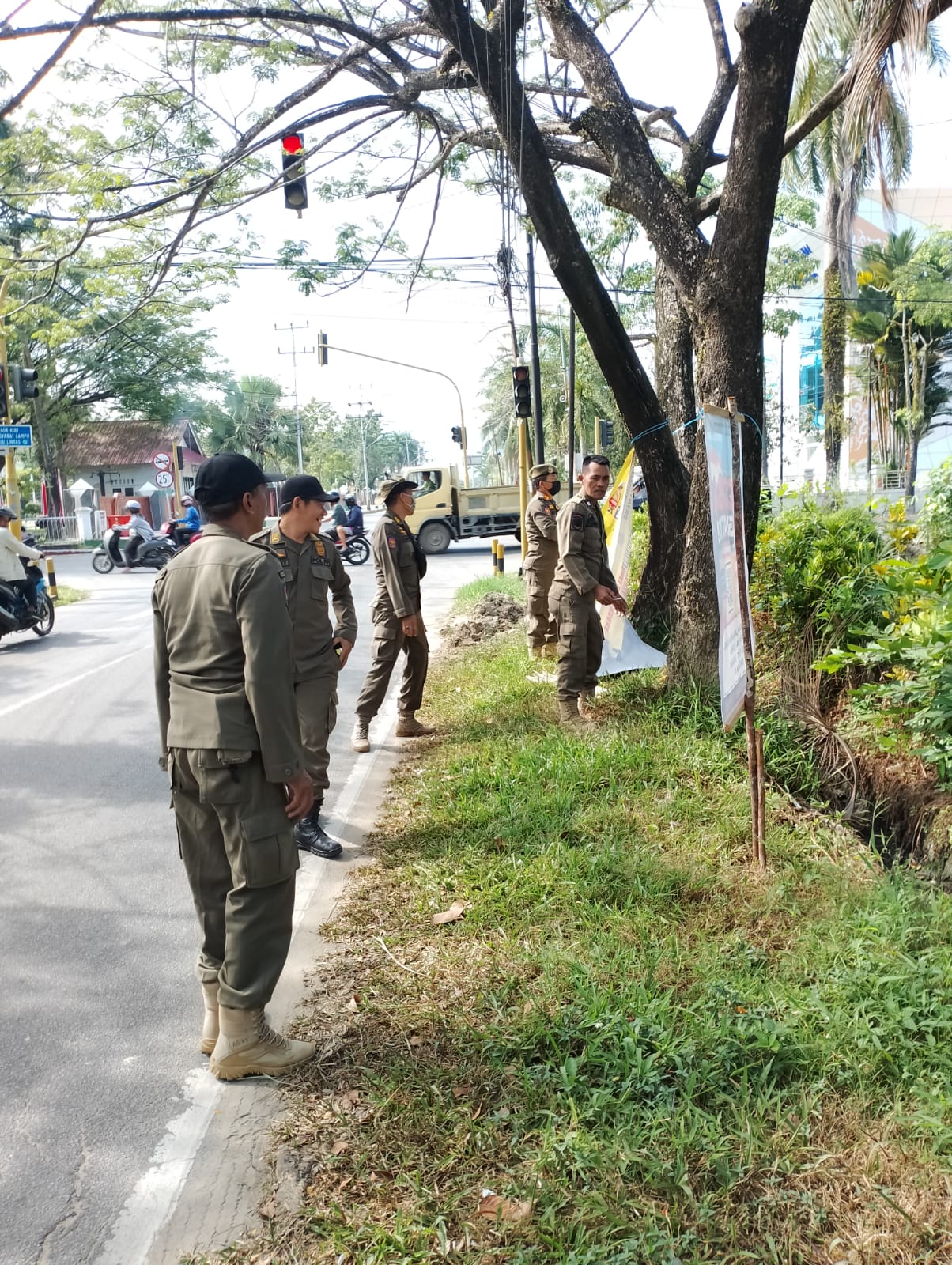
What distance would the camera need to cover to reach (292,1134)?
2891 millimetres

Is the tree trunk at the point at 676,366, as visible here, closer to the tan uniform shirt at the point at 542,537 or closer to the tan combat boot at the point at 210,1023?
the tan uniform shirt at the point at 542,537

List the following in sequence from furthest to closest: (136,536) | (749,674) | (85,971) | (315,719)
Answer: (136,536) < (315,719) < (749,674) < (85,971)

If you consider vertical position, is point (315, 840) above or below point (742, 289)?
below

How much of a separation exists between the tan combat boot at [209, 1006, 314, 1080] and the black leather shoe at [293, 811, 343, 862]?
1.90 m

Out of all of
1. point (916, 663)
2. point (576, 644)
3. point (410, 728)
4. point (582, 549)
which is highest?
point (582, 549)

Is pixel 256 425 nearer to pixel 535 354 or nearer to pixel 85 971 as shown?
pixel 535 354

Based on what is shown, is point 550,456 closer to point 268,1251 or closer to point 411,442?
point 268,1251

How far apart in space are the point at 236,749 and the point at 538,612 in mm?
7059

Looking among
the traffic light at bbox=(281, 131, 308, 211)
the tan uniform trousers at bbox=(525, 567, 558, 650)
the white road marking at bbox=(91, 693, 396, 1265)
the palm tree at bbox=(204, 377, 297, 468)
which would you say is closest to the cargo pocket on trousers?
the white road marking at bbox=(91, 693, 396, 1265)

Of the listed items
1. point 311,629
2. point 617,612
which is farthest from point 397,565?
point 311,629

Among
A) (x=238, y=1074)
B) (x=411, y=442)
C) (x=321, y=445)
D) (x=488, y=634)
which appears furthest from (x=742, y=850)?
(x=411, y=442)

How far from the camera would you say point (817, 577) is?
281 inches

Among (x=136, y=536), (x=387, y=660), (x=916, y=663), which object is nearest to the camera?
(x=916, y=663)

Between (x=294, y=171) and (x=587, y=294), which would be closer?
(x=587, y=294)
